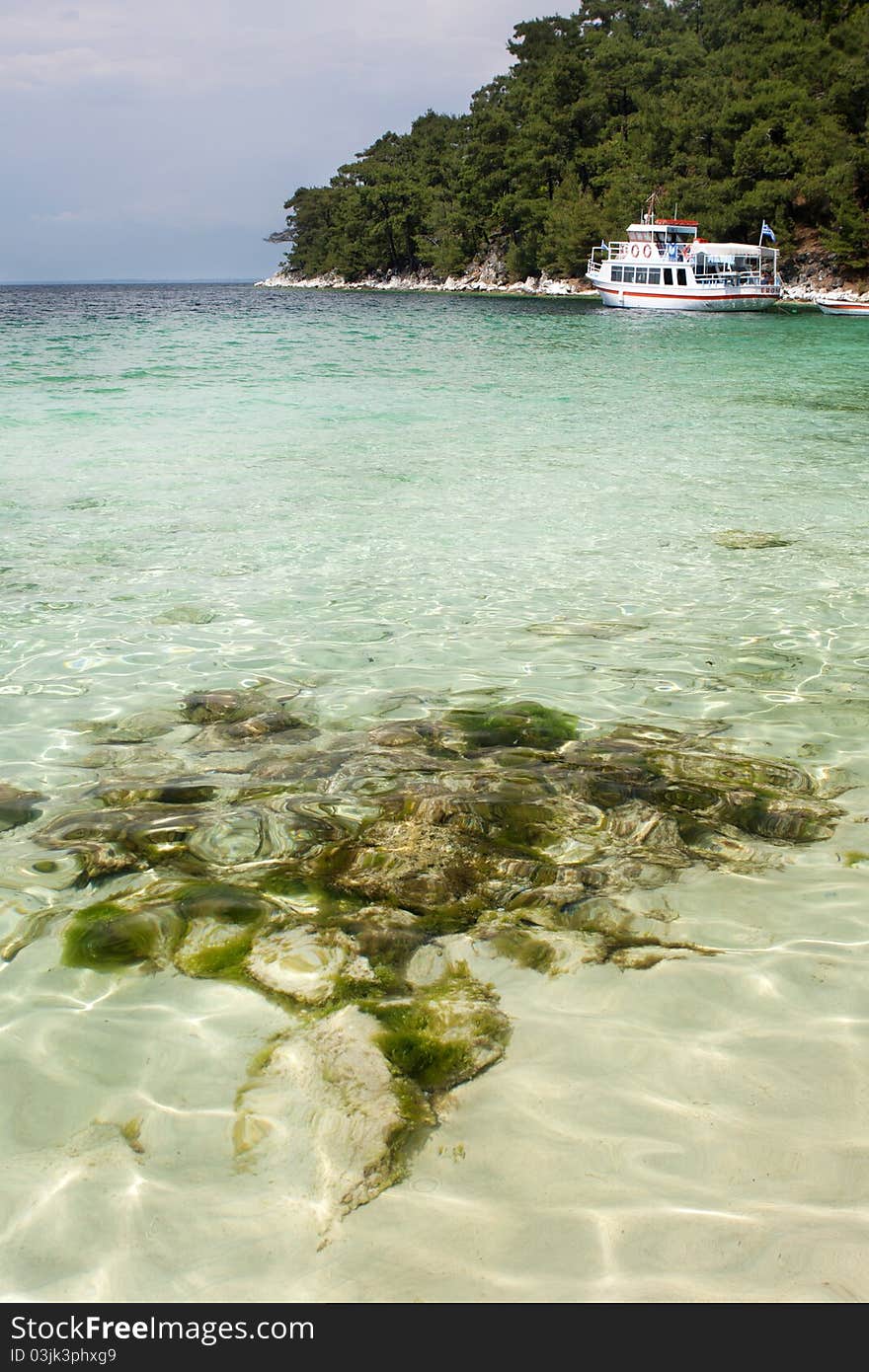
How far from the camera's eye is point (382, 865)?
3018mm

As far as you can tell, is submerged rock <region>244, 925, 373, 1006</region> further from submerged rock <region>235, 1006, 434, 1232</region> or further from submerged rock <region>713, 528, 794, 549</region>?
submerged rock <region>713, 528, 794, 549</region>

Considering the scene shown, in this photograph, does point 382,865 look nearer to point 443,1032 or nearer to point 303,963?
point 303,963

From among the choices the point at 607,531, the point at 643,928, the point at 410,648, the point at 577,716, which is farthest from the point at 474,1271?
the point at 607,531

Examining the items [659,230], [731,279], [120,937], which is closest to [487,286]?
[659,230]

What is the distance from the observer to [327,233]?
419 ft

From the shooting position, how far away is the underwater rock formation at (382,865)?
7.16 ft

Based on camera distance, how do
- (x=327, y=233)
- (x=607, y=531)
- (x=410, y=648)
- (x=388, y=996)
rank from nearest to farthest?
(x=388, y=996), (x=410, y=648), (x=607, y=531), (x=327, y=233)

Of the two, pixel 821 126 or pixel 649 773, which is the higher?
pixel 821 126

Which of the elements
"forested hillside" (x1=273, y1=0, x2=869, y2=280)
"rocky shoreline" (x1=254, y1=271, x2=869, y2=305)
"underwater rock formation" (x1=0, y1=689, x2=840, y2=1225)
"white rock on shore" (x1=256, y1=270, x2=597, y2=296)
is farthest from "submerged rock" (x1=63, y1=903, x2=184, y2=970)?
"white rock on shore" (x1=256, y1=270, x2=597, y2=296)

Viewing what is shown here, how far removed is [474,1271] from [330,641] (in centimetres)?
415

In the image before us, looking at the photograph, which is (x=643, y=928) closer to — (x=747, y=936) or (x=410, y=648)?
(x=747, y=936)

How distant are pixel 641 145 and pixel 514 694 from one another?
89.5 m

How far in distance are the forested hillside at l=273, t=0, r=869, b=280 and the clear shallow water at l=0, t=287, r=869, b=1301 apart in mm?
64150

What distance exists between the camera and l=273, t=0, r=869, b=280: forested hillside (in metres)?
66.4
